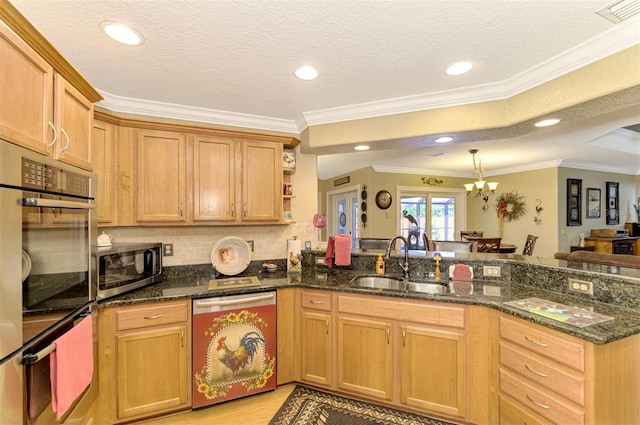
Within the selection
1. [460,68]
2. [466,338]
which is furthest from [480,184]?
[466,338]

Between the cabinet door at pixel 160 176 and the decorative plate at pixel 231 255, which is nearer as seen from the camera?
the cabinet door at pixel 160 176

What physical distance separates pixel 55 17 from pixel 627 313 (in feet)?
11.5

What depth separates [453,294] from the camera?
81.3 inches

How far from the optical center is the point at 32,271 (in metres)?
1.19

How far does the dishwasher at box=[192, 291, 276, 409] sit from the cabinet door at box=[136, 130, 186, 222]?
0.87 m

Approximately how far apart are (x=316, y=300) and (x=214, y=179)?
1428 mm

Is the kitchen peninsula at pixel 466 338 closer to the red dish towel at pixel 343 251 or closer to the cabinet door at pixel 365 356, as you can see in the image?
the cabinet door at pixel 365 356

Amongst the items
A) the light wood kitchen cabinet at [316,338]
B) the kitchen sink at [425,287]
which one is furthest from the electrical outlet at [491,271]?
the light wood kitchen cabinet at [316,338]

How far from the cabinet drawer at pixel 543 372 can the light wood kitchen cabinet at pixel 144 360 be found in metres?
2.18

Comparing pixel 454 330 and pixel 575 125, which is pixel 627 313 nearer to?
pixel 454 330

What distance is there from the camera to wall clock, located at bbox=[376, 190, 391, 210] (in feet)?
20.0

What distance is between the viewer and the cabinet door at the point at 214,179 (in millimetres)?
2594

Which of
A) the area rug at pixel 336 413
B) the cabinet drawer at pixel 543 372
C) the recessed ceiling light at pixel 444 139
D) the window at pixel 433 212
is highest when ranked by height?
the recessed ceiling light at pixel 444 139

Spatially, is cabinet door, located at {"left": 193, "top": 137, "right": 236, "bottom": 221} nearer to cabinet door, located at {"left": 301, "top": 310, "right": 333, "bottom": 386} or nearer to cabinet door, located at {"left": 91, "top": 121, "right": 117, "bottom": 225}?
cabinet door, located at {"left": 91, "top": 121, "right": 117, "bottom": 225}
